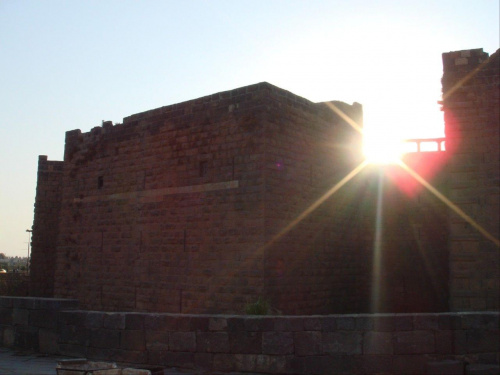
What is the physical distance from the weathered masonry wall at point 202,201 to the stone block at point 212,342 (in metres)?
2.95

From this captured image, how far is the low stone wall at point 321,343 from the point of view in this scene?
21.2 ft

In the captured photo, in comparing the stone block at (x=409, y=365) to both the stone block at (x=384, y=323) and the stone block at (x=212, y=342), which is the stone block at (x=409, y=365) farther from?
the stone block at (x=212, y=342)

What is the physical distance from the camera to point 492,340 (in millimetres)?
6473

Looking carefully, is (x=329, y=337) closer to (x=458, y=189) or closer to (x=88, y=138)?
(x=458, y=189)

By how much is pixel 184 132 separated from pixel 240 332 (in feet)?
20.6

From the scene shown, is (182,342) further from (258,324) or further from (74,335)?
(74,335)

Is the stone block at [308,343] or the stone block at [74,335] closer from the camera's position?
the stone block at [308,343]

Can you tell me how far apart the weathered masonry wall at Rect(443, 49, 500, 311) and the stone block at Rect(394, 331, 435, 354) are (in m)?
3.17

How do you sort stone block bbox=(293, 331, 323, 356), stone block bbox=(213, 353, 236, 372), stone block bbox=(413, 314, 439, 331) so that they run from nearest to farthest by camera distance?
stone block bbox=(413, 314, 439, 331) → stone block bbox=(293, 331, 323, 356) → stone block bbox=(213, 353, 236, 372)

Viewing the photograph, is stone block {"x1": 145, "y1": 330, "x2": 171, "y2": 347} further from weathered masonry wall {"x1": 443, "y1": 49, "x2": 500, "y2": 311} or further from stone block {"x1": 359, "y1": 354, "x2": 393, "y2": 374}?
weathered masonry wall {"x1": 443, "y1": 49, "x2": 500, "y2": 311}

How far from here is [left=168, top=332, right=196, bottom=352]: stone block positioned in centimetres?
714

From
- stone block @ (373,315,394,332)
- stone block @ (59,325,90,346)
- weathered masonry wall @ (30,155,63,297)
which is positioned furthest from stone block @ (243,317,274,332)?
weathered masonry wall @ (30,155,63,297)

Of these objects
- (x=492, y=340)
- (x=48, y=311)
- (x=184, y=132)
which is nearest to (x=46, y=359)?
(x=48, y=311)

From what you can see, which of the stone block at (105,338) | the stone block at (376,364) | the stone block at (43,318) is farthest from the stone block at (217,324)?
the stone block at (43,318)
